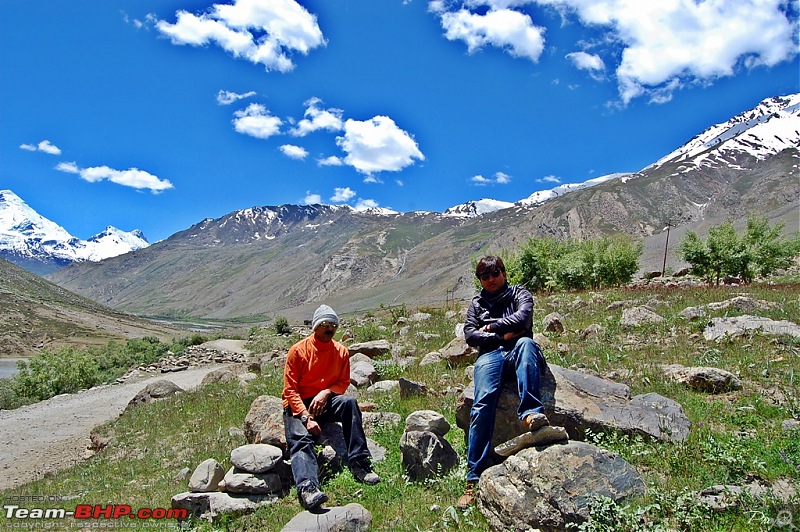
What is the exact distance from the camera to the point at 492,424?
5695mm

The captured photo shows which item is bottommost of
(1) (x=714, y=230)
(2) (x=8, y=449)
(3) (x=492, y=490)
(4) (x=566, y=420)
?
(2) (x=8, y=449)

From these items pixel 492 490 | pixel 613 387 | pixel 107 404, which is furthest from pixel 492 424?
pixel 107 404

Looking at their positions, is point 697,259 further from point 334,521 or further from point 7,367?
point 7,367

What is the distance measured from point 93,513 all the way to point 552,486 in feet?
22.9

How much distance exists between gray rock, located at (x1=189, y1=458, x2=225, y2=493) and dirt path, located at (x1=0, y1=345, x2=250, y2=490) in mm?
8038

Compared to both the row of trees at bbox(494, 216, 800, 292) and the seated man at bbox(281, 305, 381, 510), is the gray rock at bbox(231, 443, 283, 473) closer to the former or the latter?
the seated man at bbox(281, 305, 381, 510)

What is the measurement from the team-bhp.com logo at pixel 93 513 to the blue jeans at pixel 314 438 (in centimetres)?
167

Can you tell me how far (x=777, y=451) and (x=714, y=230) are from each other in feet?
114

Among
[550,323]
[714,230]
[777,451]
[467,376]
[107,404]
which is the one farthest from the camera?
[714,230]

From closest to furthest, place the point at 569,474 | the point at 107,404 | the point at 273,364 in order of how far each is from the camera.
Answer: the point at 569,474
the point at 273,364
the point at 107,404

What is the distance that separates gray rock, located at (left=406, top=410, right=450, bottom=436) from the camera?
21.3 feet

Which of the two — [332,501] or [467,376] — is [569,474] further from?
[467,376]

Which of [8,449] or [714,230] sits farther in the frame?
[714,230]

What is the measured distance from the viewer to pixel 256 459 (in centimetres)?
643
